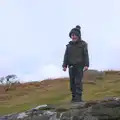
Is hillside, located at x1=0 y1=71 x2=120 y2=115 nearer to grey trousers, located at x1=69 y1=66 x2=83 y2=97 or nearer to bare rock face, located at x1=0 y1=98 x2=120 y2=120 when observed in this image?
grey trousers, located at x1=69 y1=66 x2=83 y2=97

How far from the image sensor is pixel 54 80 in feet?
116

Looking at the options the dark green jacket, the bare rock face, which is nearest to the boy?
the dark green jacket

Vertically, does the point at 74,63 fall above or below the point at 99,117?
above

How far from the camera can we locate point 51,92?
94.9ft

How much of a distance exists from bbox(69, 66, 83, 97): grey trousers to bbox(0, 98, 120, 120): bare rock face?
0.68 m

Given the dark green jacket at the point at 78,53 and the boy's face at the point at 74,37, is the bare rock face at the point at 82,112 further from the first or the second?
the boy's face at the point at 74,37

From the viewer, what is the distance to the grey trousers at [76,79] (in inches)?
Result: 709

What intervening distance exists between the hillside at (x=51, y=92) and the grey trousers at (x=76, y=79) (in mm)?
4014

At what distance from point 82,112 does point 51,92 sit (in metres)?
Answer: 12.3

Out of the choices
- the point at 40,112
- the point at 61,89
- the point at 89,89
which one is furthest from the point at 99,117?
the point at 61,89

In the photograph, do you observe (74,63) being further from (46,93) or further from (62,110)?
(46,93)

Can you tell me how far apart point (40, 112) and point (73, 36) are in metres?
2.88

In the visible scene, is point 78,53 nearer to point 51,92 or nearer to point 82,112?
point 82,112

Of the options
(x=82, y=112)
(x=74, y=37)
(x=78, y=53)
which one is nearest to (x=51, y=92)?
(x=78, y=53)
